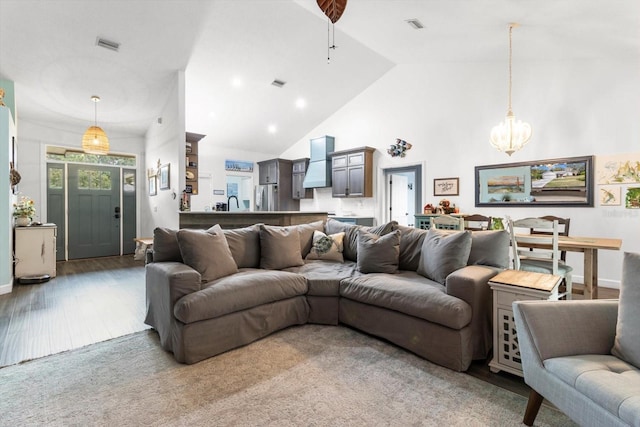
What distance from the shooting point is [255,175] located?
8562mm

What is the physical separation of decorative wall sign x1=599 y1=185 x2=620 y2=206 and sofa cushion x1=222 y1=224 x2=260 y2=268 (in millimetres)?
4425

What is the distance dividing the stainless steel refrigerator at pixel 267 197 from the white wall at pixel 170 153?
102 inches

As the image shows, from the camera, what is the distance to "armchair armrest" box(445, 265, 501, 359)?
83.5 inches

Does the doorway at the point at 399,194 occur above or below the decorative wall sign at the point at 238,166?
below

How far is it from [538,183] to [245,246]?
14.1 feet

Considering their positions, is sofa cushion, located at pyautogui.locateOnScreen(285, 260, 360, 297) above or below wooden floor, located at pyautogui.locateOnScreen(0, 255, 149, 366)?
above

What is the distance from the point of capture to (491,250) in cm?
258

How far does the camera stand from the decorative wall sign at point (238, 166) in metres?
7.95

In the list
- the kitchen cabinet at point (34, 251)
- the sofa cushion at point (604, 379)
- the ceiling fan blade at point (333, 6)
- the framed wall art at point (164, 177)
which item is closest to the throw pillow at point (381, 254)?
the sofa cushion at point (604, 379)

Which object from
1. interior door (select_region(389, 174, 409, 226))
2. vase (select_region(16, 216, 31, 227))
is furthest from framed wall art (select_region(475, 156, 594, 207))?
vase (select_region(16, 216, 31, 227))

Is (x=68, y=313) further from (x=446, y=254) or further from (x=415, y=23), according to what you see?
(x=415, y=23)

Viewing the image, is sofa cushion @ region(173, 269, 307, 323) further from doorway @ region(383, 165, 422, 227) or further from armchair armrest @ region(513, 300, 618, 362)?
doorway @ region(383, 165, 422, 227)

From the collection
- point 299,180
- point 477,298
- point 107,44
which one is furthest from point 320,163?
point 477,298

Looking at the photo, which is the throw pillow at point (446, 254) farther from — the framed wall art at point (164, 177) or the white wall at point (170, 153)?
the framed wall art at point (164, 177)
